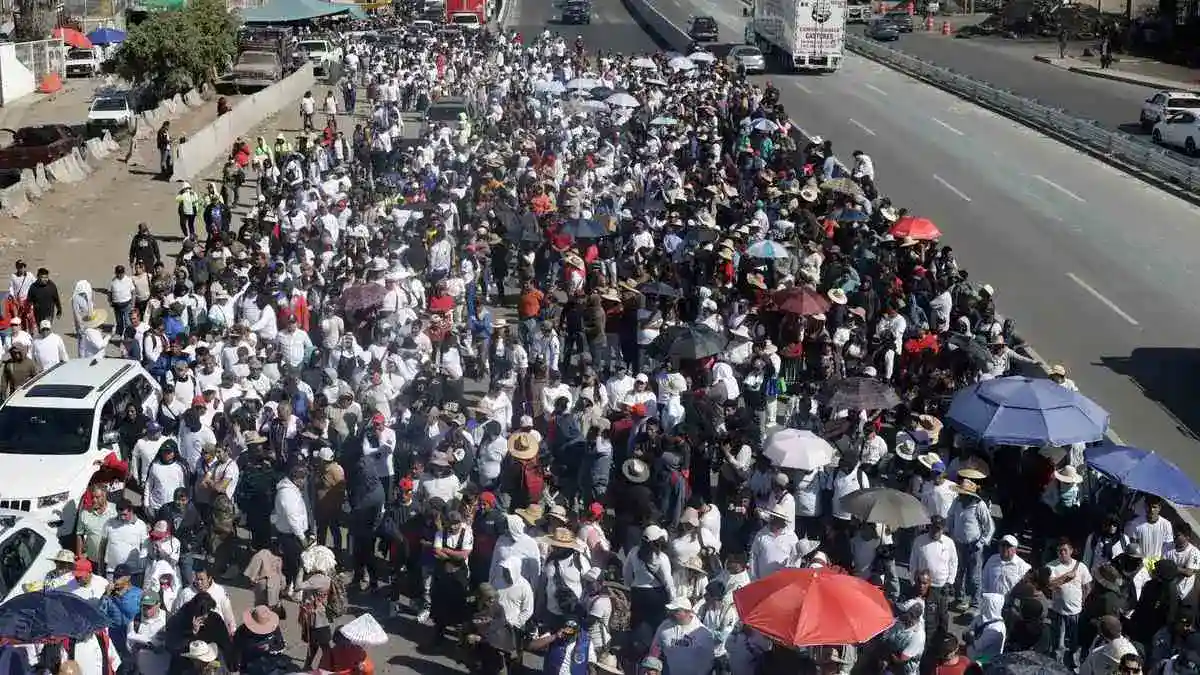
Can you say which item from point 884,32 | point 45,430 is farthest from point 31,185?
point 884,32

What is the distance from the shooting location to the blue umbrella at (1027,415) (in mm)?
13352

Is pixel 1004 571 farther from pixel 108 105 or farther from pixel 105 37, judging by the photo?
pixel 105 37

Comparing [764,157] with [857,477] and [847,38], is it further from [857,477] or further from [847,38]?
[847,38]

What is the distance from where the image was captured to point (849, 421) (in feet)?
46.8

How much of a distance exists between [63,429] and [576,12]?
5945cm

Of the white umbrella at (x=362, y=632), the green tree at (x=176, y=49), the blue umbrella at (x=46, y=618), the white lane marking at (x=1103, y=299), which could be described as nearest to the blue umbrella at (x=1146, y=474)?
the white umbrella at (x=362, y=632)

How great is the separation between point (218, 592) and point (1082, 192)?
994 inches

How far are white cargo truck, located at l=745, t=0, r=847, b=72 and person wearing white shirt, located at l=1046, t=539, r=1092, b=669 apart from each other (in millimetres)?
40003

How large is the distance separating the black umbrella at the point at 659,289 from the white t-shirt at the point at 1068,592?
307 inches

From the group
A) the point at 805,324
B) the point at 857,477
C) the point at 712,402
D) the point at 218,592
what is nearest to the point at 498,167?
the point at 805,324

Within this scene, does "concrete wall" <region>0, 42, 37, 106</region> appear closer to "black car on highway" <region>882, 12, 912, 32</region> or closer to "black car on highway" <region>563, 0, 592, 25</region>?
"black car on highway" <region>563, 0, 592, 25</region>

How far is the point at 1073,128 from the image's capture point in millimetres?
37625

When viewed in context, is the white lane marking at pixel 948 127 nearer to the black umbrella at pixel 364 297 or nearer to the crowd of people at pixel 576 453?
the crowd of people at pixel 576 453

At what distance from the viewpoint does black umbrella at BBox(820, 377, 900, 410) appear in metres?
14.3
